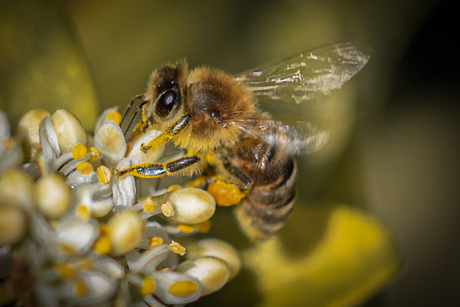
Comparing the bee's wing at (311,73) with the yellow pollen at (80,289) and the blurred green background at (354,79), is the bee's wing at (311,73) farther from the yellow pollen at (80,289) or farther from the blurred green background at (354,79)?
the yellow pollen at (80,289)

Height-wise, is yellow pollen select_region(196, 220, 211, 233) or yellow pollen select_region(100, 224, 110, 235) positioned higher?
yellow pollen select_region(100, 224, 110, 235)

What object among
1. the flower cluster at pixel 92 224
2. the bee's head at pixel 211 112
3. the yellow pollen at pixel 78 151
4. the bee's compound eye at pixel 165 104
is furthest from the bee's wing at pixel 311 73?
the yellow pollen at pixel 78 151

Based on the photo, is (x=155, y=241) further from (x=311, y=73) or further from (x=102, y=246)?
(x=311, y=73)

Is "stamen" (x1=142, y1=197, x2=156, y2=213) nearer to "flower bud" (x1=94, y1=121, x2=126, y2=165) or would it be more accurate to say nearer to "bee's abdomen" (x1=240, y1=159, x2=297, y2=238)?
"flower bud" (x1=94, y1=121, x2=126, y2=165)

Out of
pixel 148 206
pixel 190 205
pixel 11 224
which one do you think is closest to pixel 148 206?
pixel 148 206

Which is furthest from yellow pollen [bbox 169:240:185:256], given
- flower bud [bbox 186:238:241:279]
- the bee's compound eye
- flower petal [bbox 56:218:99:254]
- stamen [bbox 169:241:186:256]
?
the bee's compound eye

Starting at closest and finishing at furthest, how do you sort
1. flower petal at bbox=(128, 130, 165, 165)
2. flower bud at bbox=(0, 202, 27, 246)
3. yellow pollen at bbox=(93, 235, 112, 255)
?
flower bud at bbox=(0, 202, 27, 246)
yellow pollen at bbox=(93, 235, 112, 255)
flower petal at bbox=(128, 130, 165, 165)
